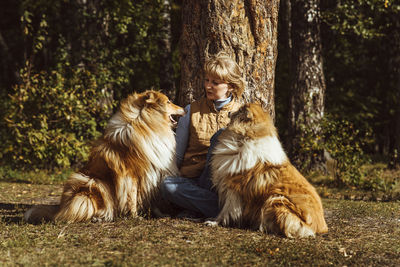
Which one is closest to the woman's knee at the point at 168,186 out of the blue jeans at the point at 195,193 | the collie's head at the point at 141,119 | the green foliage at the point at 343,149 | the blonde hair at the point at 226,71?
the blue jeans at the point at 195,193

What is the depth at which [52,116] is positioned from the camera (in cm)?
920

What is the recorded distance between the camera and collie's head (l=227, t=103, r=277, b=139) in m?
4.18

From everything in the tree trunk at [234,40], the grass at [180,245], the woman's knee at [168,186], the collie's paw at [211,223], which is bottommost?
the grass at [180,245]

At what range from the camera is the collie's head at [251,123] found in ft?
13.7

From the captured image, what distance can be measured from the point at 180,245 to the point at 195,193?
0.91 m

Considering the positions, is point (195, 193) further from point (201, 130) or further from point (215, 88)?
point (215, 88)

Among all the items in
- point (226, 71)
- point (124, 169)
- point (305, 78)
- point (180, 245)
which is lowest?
point (180, 245)

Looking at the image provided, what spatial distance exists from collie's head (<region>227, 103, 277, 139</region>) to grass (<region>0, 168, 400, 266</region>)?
974 millimetres

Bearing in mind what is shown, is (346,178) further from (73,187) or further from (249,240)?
(73,187)

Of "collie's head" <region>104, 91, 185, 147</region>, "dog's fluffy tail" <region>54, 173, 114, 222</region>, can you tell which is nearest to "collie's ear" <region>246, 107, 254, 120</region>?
"collie's head" <region>104, 91, 185, 147</region>

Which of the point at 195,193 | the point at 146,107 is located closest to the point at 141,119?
the point at 146,107

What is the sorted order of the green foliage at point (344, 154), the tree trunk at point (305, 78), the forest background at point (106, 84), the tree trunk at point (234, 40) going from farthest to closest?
1. the tree trunk at point (305, 78)
2. the forest background at point (106, 84)
3. the green foliage at point (344, 154)
4. the tree trunk at point (234, 40)

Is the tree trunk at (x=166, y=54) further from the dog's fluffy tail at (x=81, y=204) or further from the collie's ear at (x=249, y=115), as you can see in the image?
the collie's ear at (x=249, y=115)

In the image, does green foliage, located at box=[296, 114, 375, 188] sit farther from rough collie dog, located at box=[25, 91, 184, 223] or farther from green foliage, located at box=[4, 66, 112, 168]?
green foliage, located at box=[4, 66, 112, 168]
